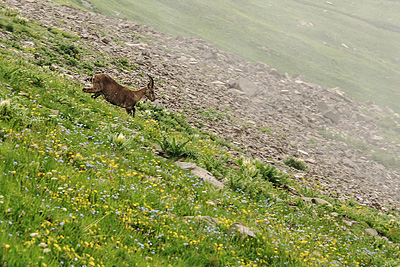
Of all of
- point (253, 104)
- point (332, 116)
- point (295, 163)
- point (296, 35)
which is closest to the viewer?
point (295, 163)

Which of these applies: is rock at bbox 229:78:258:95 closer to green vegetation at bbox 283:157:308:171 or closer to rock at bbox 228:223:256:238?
green vegetation at bbox 283:157:308:171

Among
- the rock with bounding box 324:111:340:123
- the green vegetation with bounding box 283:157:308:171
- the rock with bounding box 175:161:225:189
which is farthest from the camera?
the rock with bounding box 324:111:340:123

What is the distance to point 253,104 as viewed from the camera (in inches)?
1346

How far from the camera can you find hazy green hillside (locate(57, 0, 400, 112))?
57.3 meters

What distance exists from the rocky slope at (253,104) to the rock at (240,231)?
433 inches

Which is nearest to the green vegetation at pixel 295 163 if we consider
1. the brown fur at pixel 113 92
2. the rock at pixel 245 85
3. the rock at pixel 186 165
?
the brown fur at pixel 113 92

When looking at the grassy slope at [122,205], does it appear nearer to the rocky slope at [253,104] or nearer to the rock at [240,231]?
the rock at [240,231]

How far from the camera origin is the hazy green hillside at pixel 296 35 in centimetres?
5730

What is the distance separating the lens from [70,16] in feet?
94.8

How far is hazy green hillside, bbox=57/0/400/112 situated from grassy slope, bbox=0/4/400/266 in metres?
37.7

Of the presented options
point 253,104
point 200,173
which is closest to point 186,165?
point 200,173

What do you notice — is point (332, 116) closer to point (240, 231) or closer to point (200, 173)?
point (200, 173)

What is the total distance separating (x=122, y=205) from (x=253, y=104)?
96.2 feet

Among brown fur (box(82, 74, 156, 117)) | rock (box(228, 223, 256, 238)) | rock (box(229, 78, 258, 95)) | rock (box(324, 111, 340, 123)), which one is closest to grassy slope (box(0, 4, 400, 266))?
rock (box(228, 223, 256, 238))
